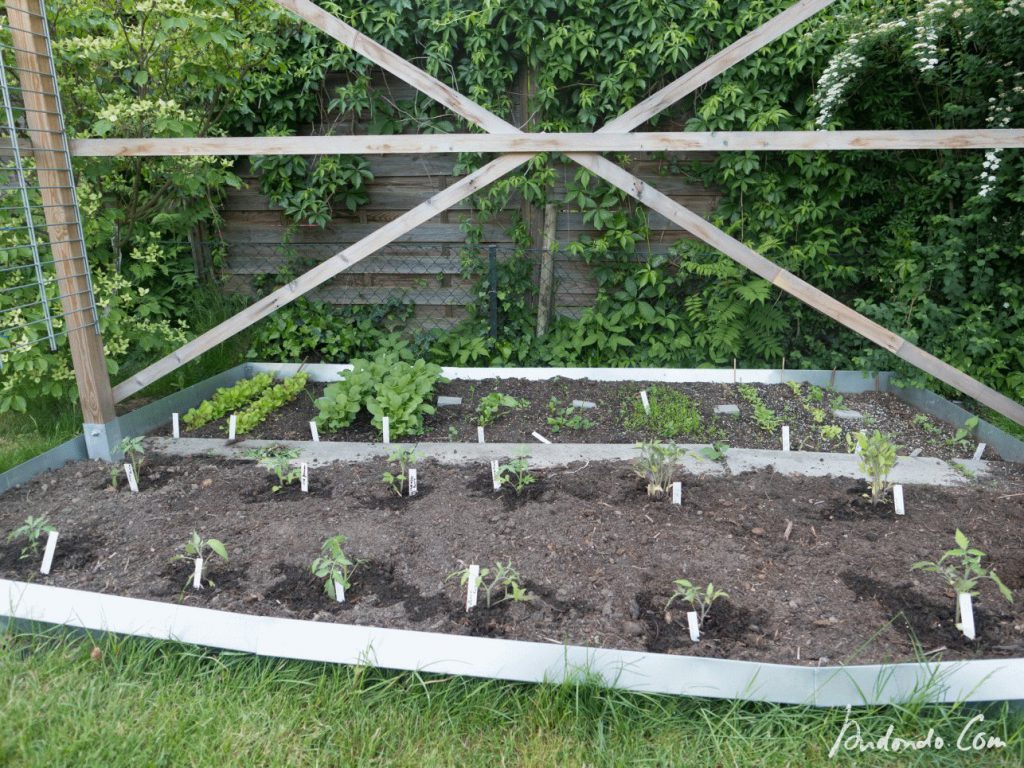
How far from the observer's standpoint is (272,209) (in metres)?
5.39

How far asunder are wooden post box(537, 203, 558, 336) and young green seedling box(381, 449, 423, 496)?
88.3 inches

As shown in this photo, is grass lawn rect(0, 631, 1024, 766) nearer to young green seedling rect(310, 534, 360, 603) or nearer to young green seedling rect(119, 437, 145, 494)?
young green seedling rect(310, 534, 360, 603)

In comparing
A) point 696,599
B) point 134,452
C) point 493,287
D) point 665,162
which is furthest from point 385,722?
point 665,162

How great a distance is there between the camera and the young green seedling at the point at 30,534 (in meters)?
2.48

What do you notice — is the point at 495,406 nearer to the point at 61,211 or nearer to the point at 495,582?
the point at 495,582

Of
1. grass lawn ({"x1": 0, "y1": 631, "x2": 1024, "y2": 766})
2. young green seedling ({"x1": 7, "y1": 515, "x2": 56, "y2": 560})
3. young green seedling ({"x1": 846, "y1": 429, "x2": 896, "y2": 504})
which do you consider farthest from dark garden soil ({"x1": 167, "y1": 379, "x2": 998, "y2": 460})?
grass lawn ({"x1": 0, "y1": 631, "x2": 1024, "y2": 766})

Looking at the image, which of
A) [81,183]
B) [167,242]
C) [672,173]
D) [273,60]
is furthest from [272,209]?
[672,173]

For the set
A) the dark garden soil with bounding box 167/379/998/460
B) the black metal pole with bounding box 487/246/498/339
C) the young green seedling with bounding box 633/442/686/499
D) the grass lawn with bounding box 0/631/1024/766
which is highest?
the black metal pole with bounding box 487/246/498/339

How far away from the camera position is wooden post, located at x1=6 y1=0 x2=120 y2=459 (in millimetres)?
2980

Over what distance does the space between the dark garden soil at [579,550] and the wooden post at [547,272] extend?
2.22 m

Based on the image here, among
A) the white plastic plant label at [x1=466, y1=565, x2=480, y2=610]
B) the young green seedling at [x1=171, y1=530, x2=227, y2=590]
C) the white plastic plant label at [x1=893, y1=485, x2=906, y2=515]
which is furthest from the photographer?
the white plastic plant label at [x1=893, y1=485, x2=906, y2=515]

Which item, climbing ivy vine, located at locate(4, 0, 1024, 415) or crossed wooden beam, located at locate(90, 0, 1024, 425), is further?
climbing ivy vine, located at locate(4, 0, 1024, 415)

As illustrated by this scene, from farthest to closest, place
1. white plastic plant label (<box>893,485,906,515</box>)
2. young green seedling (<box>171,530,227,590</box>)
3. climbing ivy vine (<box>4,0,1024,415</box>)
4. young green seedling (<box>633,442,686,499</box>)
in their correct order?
1. climbing ivy vine (<box>4,0,1024,415</box>)
2. young green seedling (<box>633,442,686,499</box>)
3. white plastic plant label (<box>893,485,906,515</box>)
4. young green seedling (<box>171,530,227,590</box>)

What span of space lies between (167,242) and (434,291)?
2.01 metres
